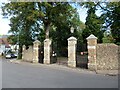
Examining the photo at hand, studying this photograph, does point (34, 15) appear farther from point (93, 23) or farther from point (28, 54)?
point (93, 23)

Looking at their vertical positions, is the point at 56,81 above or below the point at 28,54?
below

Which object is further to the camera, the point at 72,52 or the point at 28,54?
the point at 28,54

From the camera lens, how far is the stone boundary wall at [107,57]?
936 inches

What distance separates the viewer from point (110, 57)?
23.8 m

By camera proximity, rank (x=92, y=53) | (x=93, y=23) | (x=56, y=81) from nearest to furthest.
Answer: (x=56, y=81)
(x=92, y=53)
(x=93, y=23)

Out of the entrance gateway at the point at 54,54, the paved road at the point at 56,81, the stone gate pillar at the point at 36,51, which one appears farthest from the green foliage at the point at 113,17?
the paved road at the point at 56,81

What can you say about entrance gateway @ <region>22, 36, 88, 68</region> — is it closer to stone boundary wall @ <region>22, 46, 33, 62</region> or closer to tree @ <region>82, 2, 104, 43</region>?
stone boundary wall @ <region>22, 46, 33, 62</region>

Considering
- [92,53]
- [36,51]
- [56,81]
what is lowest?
[56,81]

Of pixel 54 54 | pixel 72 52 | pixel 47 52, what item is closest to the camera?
pixel 72 52

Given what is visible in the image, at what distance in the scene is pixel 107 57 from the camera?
23906 mm

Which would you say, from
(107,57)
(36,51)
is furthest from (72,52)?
(36,51)

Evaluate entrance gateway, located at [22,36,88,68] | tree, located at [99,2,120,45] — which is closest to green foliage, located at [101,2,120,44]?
tree, located at [99,2,120,45]

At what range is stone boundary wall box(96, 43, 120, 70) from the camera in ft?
78.0

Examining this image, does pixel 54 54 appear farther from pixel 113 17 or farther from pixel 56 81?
pixel 56 81
